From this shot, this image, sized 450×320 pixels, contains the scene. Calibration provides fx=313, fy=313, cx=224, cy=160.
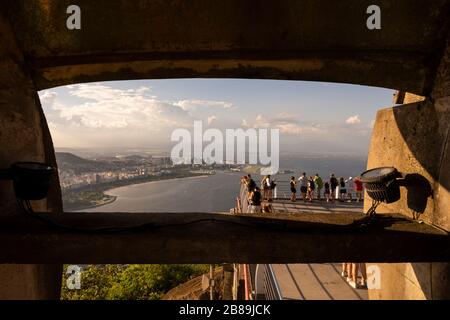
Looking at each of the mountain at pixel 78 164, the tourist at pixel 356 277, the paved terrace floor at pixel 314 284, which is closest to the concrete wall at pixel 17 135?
the paved terrace floor at pixel 314 284

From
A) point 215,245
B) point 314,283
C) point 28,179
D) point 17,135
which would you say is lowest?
point 314,283

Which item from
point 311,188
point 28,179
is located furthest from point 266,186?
point 28,179

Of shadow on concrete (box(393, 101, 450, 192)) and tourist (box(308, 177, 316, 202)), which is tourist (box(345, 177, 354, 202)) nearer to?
tourist (box(308, 177, 316, 202))

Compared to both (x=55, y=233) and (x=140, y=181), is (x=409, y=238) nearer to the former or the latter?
(x=55, y=233)

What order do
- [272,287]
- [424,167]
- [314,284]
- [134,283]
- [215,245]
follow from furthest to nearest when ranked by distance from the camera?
[134,283] < [314,284] < [272,287] < [424,167] < [215,245]

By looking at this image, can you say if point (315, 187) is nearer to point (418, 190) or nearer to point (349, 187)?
point (349, 187)

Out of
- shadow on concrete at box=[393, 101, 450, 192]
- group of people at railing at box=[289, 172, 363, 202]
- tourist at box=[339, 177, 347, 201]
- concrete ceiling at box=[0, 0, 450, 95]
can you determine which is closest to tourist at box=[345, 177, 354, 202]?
group of people at railing at box=[289, 172, 363, 202]

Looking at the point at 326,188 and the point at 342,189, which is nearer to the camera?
the point at 326,188
